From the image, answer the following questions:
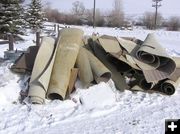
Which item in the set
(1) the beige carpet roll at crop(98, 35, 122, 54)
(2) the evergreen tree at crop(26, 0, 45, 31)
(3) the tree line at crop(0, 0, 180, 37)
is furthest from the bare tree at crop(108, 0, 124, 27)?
(1) the beige carpet roll at crop(98, 35, 122, 54)

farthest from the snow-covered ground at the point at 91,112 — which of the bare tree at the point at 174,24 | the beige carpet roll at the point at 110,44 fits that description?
the bare tree at the point at 174,24

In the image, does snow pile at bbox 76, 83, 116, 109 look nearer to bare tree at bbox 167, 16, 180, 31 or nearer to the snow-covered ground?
the snow-covered ground

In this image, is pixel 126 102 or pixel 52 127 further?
pixel 126 102

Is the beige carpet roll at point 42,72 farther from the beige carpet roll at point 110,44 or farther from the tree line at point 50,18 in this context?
the tree line at point 50,18

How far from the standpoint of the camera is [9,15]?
27391 mm

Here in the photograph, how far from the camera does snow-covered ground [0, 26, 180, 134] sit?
20.5ft

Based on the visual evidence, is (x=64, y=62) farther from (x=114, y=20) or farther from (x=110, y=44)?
(x=114, y=20)

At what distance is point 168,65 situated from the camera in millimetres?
8531

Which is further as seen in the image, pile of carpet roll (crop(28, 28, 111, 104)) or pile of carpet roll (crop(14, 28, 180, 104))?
pile of carpet roll (crop(14, 28, 180, 104))

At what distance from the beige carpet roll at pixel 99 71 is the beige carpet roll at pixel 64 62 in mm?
467

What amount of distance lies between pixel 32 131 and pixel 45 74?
1.83m

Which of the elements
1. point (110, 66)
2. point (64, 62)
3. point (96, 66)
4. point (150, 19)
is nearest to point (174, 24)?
point (150, 19)

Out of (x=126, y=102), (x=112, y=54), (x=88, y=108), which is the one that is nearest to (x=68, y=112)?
(x=88, y=108)

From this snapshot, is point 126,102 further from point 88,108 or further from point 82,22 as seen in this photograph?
point 82,22
